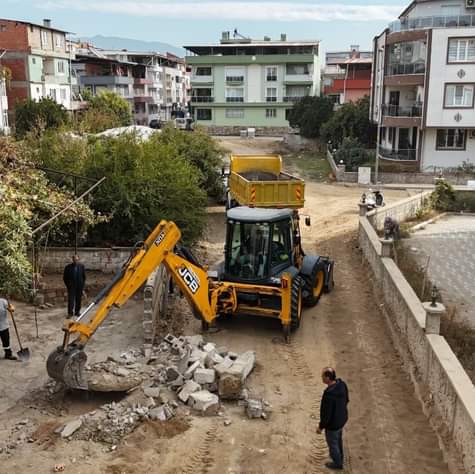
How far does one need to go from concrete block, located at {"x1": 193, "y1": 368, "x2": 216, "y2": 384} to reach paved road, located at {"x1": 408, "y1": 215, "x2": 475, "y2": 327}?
6882 millimetres

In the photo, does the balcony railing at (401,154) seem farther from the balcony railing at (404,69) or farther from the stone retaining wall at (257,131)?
the stone retaining wall at (257,131)

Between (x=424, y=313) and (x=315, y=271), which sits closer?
(x=424, y=313)

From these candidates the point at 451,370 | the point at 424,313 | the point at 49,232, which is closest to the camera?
the point at 451,370

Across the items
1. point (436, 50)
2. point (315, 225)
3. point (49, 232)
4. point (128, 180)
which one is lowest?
point (315, 225)

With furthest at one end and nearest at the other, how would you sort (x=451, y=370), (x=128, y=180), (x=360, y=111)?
(x=360, y=111) < (x=128, y=180) < (x=451, y=370)

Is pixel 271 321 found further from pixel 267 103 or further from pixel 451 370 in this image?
pixel 267 103

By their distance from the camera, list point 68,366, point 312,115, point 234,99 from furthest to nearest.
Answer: point 234,99 → point 312,115 → point 68,366

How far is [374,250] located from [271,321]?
4.59 m

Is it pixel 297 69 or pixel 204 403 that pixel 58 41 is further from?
pixel 204 403

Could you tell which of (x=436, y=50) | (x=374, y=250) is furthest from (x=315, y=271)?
(x=436, y=50)

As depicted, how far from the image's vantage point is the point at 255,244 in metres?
13.2

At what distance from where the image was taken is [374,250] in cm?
1717

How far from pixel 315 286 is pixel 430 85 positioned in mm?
28147

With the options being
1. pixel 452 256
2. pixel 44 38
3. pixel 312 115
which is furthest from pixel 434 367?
pixel 44 38
